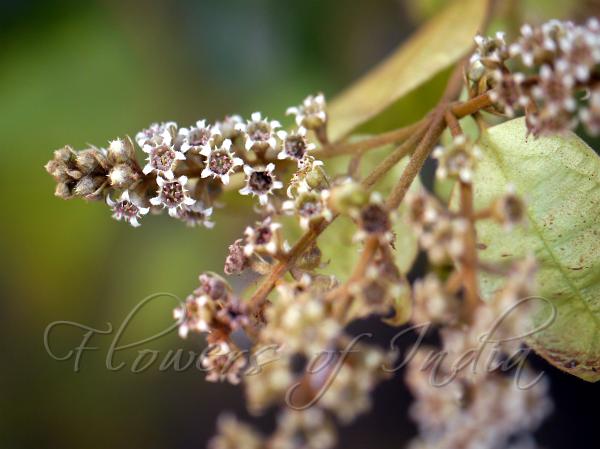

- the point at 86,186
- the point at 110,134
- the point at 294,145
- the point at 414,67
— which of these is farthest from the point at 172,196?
the point at 110,134

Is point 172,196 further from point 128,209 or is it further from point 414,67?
point 414,67

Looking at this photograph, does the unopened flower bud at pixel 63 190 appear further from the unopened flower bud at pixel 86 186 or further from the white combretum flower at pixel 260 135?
the white combretum flower at pixel 260 135

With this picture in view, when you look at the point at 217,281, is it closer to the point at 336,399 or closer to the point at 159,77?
the point at 336,399

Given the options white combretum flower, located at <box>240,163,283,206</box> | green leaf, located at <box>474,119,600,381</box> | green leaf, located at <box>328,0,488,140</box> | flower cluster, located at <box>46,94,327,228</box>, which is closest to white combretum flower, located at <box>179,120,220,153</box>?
flower cluster, located at <box>46,94,327,228</box>

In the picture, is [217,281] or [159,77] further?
[159,77]

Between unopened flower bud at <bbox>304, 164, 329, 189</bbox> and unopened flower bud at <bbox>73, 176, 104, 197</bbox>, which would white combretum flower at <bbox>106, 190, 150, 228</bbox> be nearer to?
unopened flower bud at <bbox>73, 176, 104, 197</bbox>

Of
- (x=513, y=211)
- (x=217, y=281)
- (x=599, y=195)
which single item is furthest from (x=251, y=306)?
(x=599, y=195)

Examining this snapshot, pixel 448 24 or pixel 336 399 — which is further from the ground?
pixel 448 24

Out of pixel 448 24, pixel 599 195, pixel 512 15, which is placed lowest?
pixel 599 195
